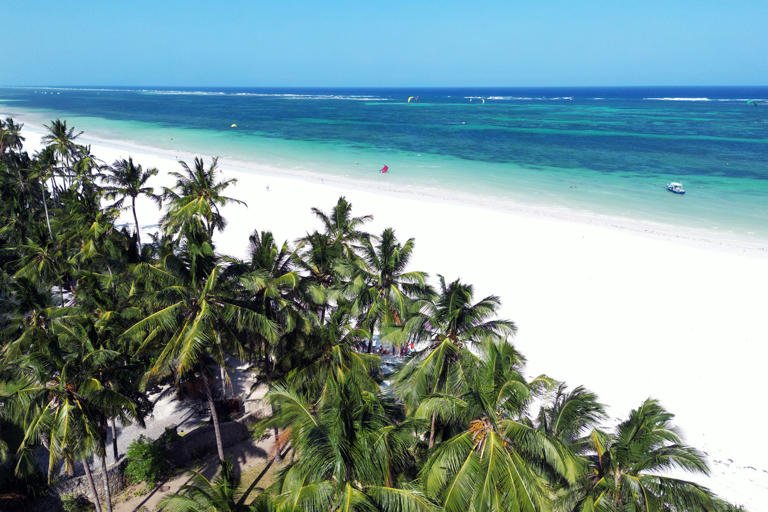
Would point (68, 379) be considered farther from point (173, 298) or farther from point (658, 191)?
point (658, 191)

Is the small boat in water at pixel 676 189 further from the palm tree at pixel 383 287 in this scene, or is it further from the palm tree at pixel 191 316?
the palm tree at pixel 191 316

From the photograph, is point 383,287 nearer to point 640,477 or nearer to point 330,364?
point 330,364

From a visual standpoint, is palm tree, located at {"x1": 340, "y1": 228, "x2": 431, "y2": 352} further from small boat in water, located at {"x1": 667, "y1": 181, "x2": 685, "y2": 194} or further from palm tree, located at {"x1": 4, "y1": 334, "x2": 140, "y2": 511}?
small boat in water, located at {"x1": 667, "y1": 181, "x2": 685, "y2": 194}

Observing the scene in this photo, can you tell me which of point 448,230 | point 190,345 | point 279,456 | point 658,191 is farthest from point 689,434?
point 658,191

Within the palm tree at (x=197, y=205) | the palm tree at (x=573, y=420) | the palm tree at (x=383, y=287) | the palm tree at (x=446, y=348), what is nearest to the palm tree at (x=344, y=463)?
the palm tree at (x=446, y=348)

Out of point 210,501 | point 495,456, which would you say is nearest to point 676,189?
point 495,456

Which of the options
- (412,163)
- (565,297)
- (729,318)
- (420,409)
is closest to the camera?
(420,409)

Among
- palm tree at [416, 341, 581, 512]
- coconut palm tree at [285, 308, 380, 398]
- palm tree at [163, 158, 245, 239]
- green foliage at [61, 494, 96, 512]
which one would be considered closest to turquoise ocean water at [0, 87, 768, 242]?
palm tree at [163, 158, 245, 239]
